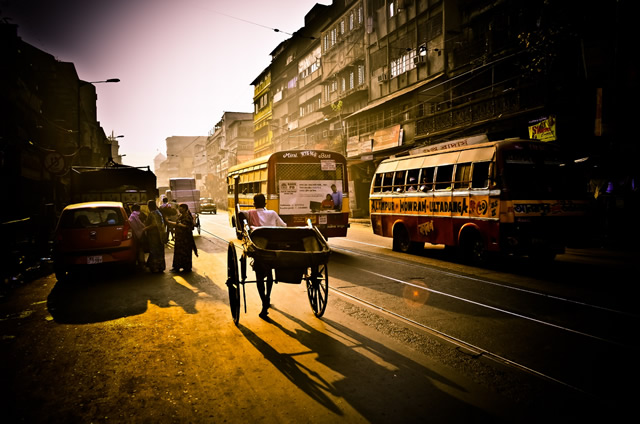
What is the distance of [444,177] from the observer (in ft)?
38.3

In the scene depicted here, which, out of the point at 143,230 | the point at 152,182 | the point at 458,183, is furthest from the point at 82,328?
the point at 152,182

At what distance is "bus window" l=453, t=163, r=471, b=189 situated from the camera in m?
10.8

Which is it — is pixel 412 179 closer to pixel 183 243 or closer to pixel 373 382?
pixel 183 243

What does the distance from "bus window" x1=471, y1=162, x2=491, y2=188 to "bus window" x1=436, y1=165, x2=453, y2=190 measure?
91cm

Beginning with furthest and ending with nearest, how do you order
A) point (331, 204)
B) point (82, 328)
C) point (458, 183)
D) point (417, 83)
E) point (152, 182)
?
point (417, 83)
point (152, 182)
point (331, 204)
point (458, 183)
point (82, 328)

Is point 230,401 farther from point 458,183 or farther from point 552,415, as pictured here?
point 458,183

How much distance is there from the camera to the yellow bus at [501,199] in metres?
9.38

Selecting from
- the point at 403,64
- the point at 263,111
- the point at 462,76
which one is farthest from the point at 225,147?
the point at 462,76

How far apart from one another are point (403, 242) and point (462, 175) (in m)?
3.41

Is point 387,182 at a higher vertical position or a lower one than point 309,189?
higher

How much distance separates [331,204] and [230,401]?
35.6 ft

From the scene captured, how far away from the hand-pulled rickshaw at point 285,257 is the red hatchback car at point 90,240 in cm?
456

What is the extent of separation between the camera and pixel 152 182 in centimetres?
2062

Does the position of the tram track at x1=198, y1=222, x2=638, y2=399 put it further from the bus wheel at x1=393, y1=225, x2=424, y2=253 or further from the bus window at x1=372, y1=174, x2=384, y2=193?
Result: the bus window at x1=372, y1=174, x2=384, y2=193
